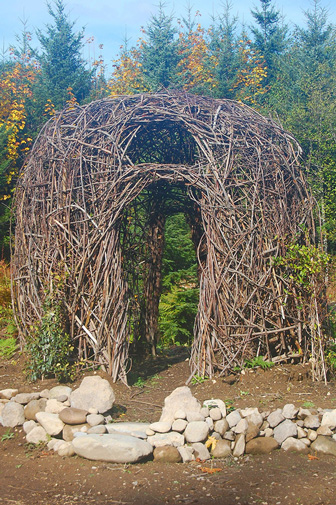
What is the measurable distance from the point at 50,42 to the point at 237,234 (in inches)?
579

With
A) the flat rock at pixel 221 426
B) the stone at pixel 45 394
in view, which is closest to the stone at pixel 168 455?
the flat rock at pixel 221 426

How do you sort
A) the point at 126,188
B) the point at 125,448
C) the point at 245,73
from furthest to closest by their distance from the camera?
the point at 245,73 → the point at 126,188 → the point at 125,448

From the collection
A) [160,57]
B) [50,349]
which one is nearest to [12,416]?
[50,349]

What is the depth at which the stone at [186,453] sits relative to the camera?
4.07 meters

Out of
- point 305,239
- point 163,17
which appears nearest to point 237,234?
point 305,239

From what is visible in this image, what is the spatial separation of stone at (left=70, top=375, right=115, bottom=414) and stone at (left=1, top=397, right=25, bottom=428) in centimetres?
51

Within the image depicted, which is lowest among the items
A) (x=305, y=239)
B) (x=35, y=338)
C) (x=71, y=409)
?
(x=71, y=409)

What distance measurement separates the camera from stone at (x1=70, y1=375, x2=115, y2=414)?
15.3ft

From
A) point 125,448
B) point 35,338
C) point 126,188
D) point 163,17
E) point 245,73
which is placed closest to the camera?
point 125,448

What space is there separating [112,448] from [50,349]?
1.81m

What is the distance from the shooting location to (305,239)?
6.02 meters

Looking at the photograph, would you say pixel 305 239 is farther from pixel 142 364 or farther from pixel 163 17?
pixel 163 17

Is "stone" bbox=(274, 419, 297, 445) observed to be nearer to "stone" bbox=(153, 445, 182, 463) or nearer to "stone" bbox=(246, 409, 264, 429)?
"stone" bbox=(246, 409, 264, 429)

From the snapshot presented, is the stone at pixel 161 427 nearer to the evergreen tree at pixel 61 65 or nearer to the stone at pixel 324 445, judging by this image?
the stone at pixel 324 445
